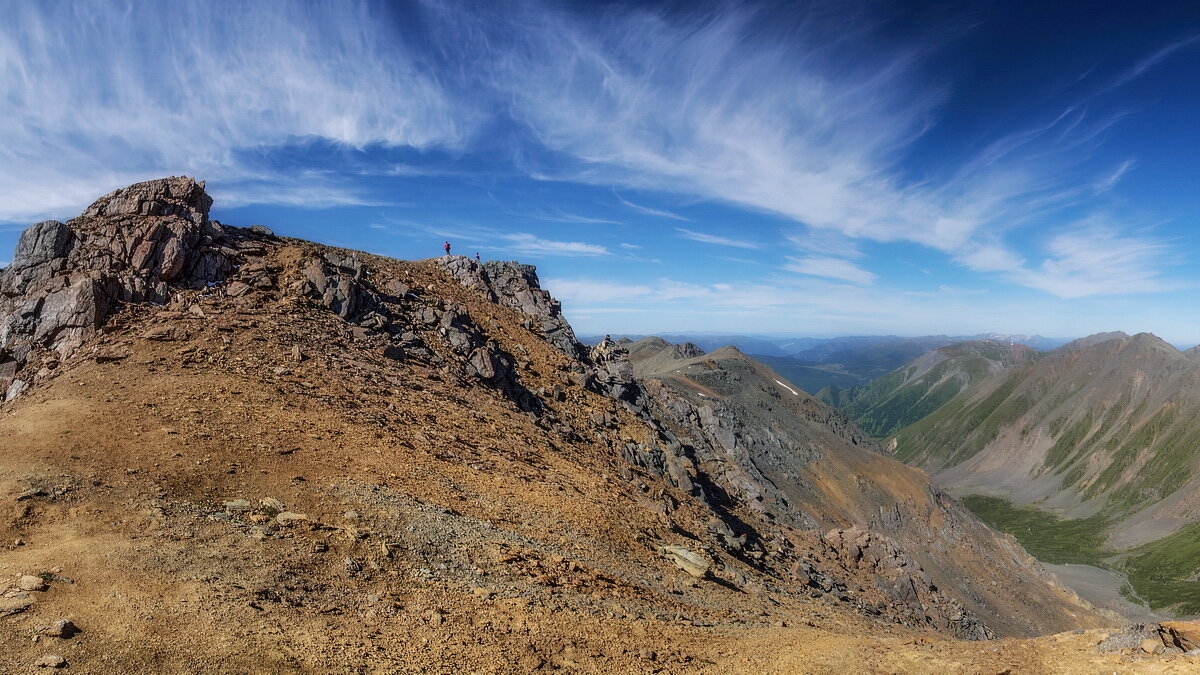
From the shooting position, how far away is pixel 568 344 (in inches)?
1901

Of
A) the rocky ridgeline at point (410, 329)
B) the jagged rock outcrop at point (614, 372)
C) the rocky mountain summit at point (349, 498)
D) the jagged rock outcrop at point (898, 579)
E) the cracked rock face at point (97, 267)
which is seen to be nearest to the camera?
the rocky mountain summit at point (349, 498)

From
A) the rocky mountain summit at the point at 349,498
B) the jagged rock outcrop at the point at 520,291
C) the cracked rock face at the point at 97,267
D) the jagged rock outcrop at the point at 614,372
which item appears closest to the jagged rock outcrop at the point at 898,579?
the rocky mountain summit at the point at 349,498

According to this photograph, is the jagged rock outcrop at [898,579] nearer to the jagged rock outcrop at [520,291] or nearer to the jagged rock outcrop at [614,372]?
the jagged rock outcrop at [614,372]

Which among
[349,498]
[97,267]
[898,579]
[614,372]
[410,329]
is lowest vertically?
[898,579]

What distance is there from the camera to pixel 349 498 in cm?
1800

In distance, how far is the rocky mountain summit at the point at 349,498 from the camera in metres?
12.0

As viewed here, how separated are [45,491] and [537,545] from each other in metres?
13.5

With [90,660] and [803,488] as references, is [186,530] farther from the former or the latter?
[803,488]

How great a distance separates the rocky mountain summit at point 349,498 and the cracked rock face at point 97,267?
0.12m

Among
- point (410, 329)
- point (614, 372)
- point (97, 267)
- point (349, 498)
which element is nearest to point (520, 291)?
point (614, 372)

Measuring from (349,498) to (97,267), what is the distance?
2062 cm

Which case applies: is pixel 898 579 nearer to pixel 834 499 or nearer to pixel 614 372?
pixel 614 372

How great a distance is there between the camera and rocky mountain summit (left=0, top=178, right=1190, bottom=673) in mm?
12039

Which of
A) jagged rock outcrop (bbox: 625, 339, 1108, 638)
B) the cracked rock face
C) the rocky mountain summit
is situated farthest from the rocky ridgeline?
jagged rock outcrop (bbox: 625, 339, 1108, 638)
